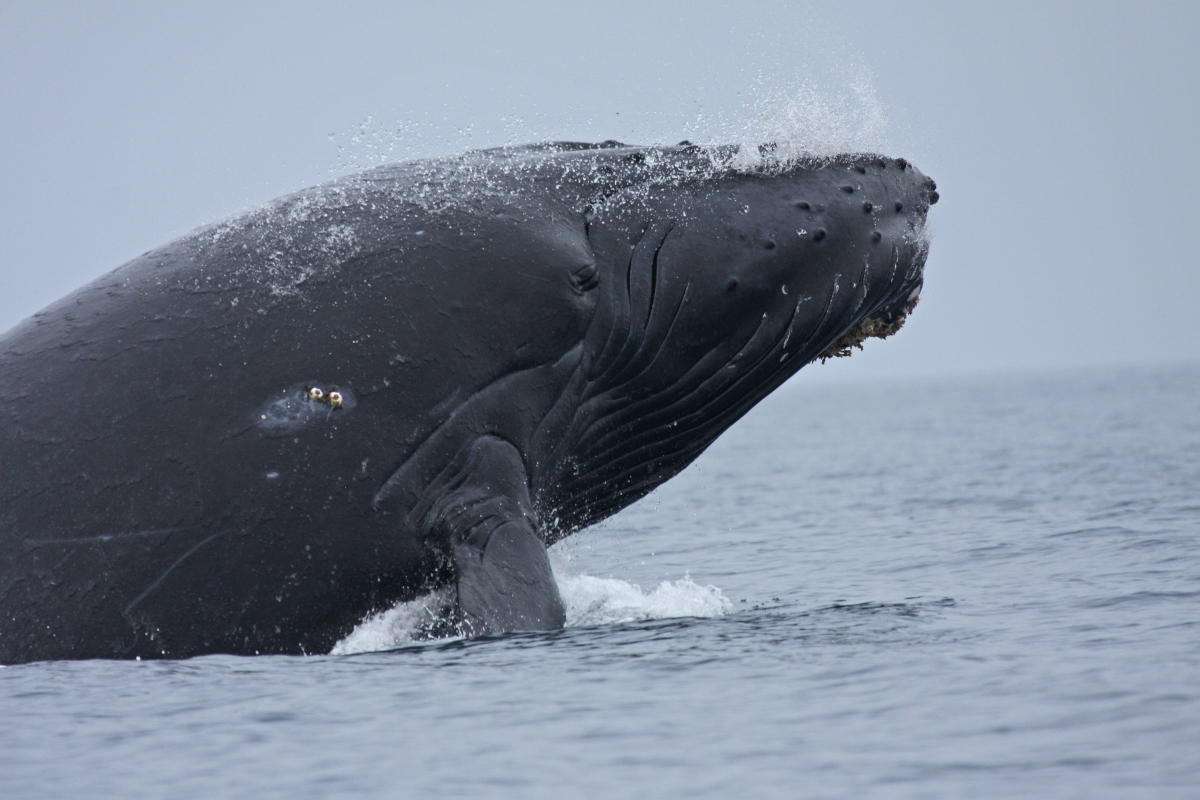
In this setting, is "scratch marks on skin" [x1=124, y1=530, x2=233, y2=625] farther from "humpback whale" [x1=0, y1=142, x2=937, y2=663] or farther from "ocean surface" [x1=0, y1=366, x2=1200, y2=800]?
"ocean surface" [x1=0, y1=366, x2=1200, y2=800]

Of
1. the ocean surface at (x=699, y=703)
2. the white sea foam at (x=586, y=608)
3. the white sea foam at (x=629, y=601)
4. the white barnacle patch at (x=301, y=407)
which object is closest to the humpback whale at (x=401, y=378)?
the white barnacle patch at (x=301, y=407)

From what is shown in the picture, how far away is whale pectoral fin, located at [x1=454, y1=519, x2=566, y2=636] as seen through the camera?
7.82 metres

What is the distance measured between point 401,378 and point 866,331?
3731 mm

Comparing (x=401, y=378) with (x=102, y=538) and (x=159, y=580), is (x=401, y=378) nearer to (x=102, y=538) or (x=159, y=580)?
(x=159, y=580)

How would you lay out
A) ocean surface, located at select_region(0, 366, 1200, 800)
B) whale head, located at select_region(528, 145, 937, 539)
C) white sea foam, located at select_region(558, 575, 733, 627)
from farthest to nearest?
white sea foam, located at select_region(558, 575, 733, 627) → whale head, located at select_region(528, 145, 937, 539) → ocean surface, located at select_region(0, 366, 1200, 800)

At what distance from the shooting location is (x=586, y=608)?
10.8 metres

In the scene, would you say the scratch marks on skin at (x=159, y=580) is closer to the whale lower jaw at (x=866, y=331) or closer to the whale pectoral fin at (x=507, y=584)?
the whale pectoral fin at (x=507, y=584)

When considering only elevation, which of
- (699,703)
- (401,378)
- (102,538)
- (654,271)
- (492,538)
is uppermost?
(654,271)

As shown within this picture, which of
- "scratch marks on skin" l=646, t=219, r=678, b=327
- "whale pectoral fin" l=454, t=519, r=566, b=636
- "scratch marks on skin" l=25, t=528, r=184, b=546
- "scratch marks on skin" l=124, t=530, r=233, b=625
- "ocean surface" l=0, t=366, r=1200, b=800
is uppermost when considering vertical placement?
"scratch marks on skin" l=646, t=219, r=678, b=327

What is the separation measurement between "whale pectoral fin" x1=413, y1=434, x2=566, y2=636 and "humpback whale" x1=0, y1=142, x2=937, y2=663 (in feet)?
0.04

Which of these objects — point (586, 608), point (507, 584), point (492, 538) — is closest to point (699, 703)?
point (507, 584)

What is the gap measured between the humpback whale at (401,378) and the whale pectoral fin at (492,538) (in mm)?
14

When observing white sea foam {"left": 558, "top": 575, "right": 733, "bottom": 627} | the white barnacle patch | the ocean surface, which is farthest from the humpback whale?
white sea foam {"left": 558, "top": 575, "right": 733, "bottom": 627}

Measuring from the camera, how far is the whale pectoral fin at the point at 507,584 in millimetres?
7824
